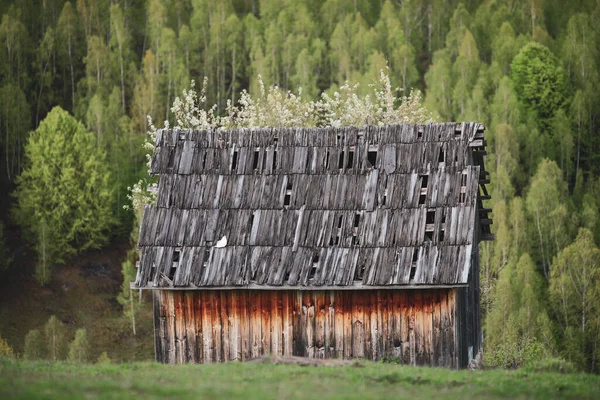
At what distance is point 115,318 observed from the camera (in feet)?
281

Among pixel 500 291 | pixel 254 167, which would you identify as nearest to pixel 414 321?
pixel 254 167

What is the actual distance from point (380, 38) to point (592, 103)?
80.8 ft

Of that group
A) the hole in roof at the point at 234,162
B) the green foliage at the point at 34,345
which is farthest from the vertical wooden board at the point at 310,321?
the green foliage at the point at 34,345

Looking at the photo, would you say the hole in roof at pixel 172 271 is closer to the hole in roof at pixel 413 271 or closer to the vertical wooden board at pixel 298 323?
the vertical wooden board at pixel 298 323

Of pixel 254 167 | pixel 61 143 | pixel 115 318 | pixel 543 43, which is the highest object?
pixel 543 43

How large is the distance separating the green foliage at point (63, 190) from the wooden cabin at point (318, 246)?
2234 inches

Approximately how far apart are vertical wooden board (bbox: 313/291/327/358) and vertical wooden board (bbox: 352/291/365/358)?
34.7 inches

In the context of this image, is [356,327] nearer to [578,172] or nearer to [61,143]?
[61,143]

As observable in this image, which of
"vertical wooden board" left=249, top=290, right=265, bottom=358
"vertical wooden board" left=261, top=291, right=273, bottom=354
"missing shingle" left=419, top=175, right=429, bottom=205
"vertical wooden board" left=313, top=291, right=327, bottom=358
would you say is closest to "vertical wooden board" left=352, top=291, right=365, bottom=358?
"vertical wooden board" left=313, top=291, right=327, bottom=358

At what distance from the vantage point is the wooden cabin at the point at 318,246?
109ft

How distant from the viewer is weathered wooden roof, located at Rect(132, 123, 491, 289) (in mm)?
33438

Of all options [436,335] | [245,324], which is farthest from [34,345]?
[436,335]

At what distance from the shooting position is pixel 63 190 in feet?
302

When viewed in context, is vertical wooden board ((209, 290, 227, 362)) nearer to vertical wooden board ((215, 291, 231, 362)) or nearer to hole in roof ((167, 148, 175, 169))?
vertical wooden board ((215, 291, 231, 362))
